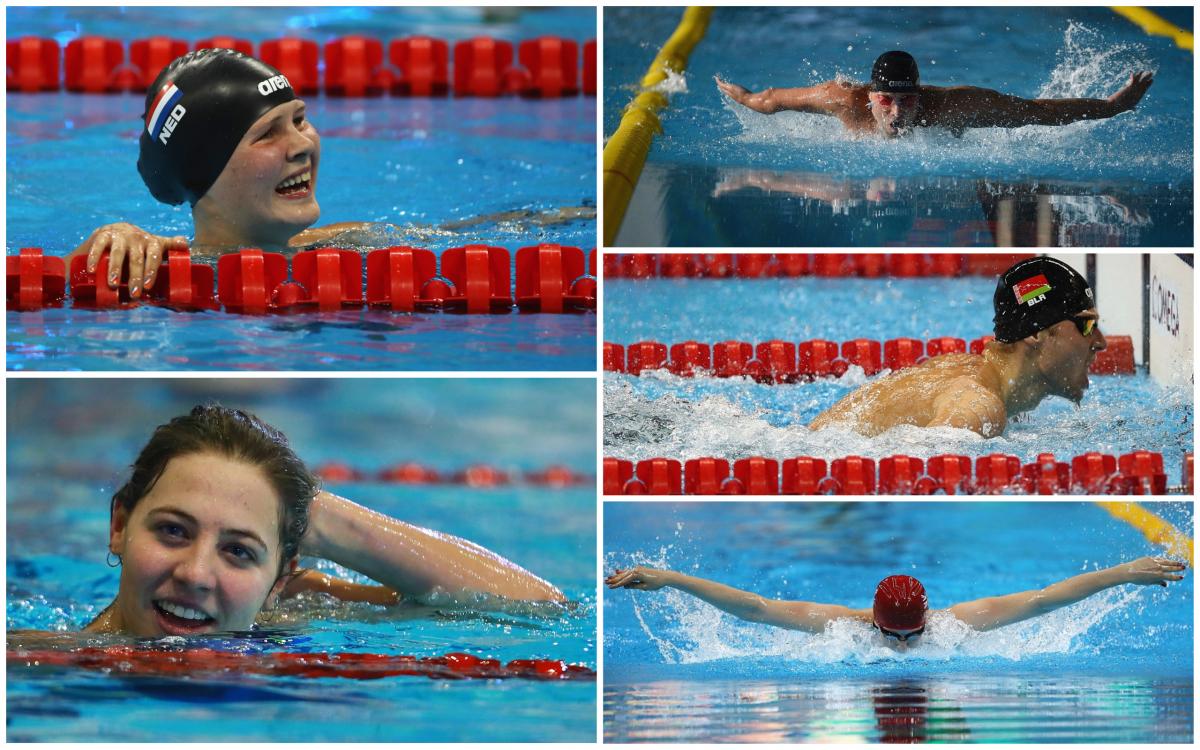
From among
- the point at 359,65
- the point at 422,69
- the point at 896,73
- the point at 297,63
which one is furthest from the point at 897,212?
the point at 297,63

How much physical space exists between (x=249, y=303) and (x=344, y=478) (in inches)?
52.8

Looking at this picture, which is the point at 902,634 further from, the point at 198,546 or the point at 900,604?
the point at 198,546

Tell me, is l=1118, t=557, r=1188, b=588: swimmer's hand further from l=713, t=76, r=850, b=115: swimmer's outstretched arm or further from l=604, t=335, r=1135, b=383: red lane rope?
l=713, t=76, r=850, b=115: swimmer's outstretched arm

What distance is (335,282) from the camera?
353 cm

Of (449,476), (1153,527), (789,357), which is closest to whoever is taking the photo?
(1153,527)

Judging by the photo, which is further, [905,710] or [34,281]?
[34,281]

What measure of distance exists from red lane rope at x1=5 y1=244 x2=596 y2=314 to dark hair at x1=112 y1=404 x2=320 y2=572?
17.5 inches

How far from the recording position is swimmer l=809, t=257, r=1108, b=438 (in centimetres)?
364

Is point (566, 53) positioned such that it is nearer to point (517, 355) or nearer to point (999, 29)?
point (999, 29)

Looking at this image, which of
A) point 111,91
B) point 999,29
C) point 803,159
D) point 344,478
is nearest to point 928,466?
point 803,159

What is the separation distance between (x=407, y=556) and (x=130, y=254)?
95 centimetres

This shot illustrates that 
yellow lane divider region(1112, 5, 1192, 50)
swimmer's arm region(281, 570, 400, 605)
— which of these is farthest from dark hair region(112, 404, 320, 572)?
yellow lane divider region(1112, 5, 1192, 50)

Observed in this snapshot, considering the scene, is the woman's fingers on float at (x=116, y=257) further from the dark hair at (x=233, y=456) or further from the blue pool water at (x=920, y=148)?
the blue pool water at (x=920, y=148)

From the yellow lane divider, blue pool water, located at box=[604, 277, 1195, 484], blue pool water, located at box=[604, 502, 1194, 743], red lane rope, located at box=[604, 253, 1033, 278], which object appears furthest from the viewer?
red lane rope, located at box=[604, 253, 1033, 278]
